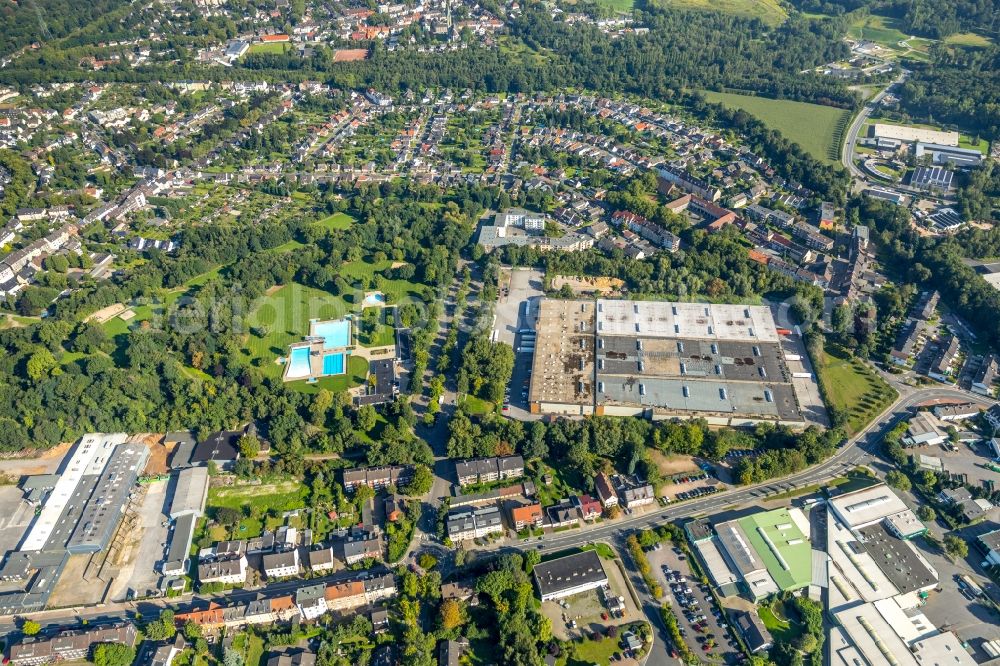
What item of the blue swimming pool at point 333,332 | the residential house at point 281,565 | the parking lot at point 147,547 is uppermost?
the blue swimming pool at point 333,332

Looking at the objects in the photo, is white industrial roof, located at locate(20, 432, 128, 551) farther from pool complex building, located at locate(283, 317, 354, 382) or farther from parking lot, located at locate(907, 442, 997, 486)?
parking lot, located at locate(907, 442, 997, 486)

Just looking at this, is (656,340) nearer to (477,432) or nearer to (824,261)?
(477,432)

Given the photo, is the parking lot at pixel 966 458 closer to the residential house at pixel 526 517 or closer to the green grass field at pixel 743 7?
the residential house at pixel 526 517

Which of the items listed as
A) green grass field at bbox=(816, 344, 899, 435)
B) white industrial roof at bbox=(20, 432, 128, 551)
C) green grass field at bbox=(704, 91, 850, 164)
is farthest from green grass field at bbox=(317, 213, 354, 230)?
green grass field at bbox=(704, 91, 850, 164)

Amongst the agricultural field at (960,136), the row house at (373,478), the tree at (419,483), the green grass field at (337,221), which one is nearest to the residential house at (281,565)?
the row house at (373,478)

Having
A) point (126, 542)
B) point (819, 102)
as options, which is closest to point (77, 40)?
point (126, 542)

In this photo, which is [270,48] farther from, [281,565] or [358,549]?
[358,549]
